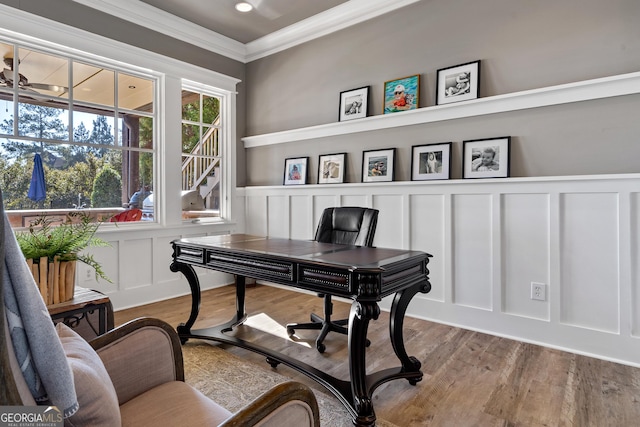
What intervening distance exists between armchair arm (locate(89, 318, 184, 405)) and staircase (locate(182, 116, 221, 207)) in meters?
3.08

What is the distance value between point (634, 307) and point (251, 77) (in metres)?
4.42

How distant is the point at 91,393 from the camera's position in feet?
2.70

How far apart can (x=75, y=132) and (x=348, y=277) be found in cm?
304

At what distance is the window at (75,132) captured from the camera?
9.62ft

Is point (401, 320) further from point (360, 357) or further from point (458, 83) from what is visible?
point (458, 83)

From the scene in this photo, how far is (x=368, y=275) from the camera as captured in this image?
1.59 metres

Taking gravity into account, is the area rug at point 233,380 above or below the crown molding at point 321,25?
below

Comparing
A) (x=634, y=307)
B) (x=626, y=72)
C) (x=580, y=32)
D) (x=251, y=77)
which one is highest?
(x=251, y=77)

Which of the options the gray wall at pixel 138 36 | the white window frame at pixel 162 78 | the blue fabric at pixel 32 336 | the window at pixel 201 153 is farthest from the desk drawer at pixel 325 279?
the gray wall at pixel 138 36

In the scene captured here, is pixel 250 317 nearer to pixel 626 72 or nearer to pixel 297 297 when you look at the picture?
pixel 297 297

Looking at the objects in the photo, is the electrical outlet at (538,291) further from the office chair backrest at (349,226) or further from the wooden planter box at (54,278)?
the wooden planter box at (54,278)

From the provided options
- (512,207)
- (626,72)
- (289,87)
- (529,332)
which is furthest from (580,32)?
(289,87)

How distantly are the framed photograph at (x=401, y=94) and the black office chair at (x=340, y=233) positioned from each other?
48.5 inches

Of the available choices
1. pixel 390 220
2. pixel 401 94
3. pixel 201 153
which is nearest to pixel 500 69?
pixel 401 94
